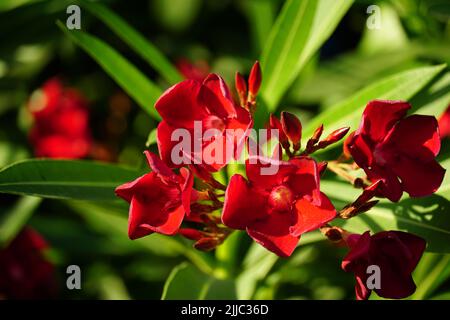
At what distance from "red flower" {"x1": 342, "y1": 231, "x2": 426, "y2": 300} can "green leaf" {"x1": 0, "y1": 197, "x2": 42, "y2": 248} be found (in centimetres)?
94

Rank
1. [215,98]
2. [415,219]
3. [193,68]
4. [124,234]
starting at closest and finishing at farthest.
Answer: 1. [215,98]
2. [415,219]
3. [124,234]
4. [193,68]

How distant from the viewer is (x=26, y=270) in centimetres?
171

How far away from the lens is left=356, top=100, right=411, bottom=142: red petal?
1.03 metres

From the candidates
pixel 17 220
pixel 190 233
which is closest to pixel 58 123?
pixel 17 220

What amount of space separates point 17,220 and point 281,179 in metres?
0.91

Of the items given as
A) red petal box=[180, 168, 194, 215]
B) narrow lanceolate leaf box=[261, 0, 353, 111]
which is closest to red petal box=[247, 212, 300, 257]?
red petal box=[180, 168, 194, 215]

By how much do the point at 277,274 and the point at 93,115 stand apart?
121cm

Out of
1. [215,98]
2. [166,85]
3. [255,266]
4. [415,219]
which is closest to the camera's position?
[215,98]

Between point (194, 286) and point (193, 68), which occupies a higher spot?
point (193, 68)

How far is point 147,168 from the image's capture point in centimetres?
139

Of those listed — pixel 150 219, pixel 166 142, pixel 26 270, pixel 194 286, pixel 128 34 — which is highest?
pixel 128 34

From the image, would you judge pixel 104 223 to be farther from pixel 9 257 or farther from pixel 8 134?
pixel 8 134

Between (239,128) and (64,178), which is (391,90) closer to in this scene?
(239,128)
